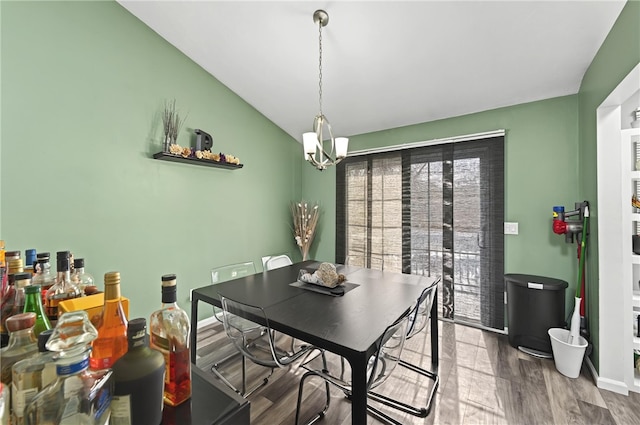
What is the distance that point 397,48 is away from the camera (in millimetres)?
2277

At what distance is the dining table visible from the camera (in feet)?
3.85

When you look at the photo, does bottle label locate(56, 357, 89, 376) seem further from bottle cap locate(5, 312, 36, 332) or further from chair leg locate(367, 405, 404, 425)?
chair leg locate(367, 405, 404, 425)

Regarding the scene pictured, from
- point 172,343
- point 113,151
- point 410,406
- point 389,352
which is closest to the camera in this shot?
point 172,343

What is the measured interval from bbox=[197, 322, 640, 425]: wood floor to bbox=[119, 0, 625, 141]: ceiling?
251 cm

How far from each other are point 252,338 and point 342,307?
749 mm

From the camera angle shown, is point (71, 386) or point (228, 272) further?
point (228, 272)

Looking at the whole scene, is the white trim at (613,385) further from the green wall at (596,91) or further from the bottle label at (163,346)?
the bottle label at (163,346)

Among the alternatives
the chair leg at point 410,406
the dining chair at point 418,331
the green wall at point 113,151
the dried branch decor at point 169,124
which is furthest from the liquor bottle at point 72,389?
the dried branch decor at point 169,124

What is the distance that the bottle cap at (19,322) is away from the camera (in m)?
0.53

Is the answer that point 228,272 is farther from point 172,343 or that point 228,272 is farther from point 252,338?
point 172,343

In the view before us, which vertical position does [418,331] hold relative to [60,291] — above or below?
below

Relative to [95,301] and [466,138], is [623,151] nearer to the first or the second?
[466,138]

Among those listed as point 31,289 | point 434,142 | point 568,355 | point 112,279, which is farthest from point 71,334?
point 434,142

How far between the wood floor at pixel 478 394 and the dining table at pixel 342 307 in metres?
0.32
